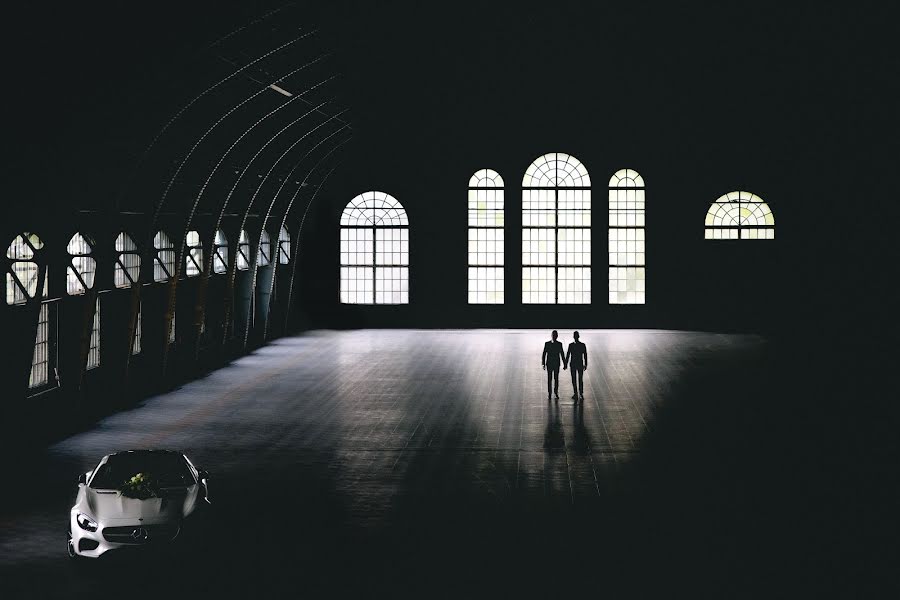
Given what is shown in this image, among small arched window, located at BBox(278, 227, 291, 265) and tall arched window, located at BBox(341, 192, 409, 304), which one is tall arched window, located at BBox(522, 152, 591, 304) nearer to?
tall arched window, located at BBox(341, 192, 409, 304)

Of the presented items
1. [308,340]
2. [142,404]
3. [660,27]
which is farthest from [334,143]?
[660,27]

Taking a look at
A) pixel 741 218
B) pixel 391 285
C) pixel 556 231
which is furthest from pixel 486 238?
pixel 741 218

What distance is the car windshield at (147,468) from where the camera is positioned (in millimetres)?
15320

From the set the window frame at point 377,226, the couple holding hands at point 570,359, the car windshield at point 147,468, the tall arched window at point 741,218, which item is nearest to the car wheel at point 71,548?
the car windshield at point 147,468

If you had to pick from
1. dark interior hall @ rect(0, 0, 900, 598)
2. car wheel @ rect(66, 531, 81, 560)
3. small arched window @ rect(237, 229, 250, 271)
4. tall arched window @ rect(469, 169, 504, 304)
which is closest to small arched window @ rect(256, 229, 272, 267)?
dark interior hall @ rect(0, 0, 900, 598)

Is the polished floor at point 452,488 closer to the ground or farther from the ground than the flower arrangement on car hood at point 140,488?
closer to the ground

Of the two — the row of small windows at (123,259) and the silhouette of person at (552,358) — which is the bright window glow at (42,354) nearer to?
the row of small windows at (123,259)

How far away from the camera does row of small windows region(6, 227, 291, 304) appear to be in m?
22.9

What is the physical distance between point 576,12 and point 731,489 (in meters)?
9.07

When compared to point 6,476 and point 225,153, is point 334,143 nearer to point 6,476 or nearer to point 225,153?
point 225,153

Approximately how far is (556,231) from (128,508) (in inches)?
1270

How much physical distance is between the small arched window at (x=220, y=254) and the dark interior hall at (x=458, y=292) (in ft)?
0.57

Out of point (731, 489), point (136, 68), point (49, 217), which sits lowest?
point (731, 489)

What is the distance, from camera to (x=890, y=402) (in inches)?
1087
